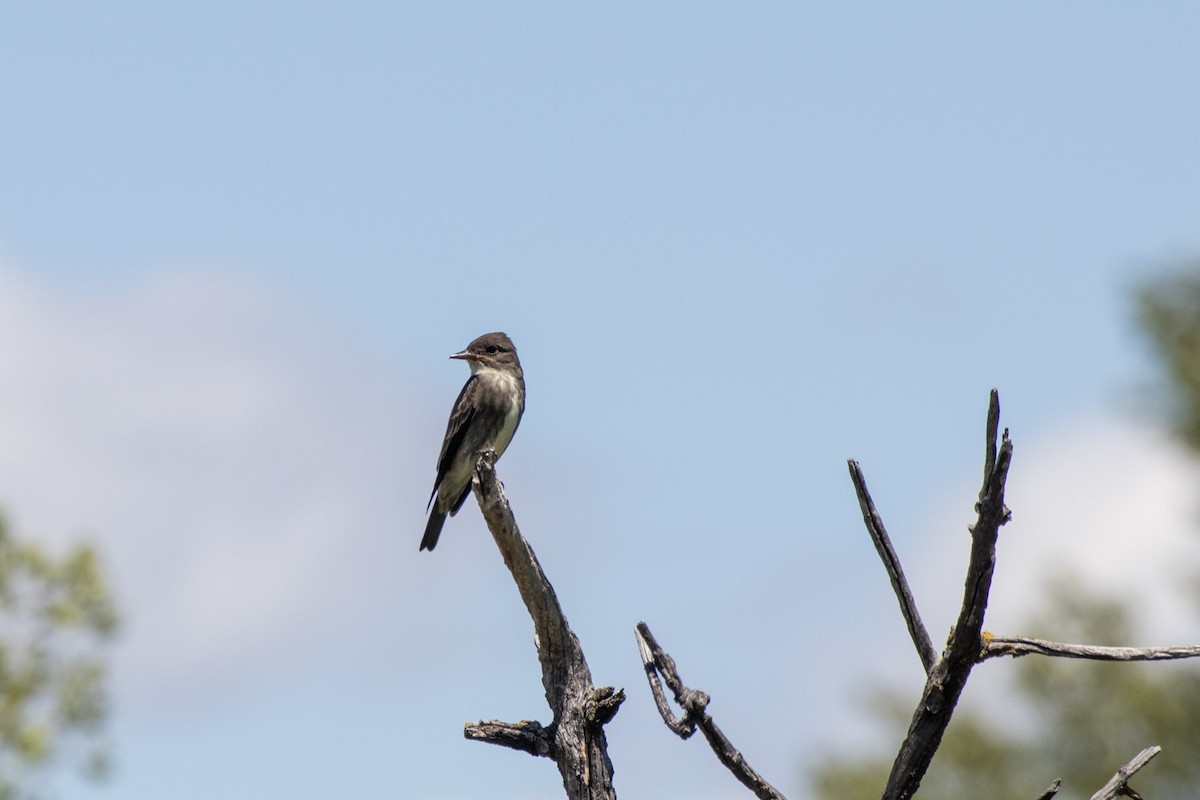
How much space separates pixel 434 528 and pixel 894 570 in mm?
9626

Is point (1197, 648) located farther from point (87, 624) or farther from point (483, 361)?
point (87, 624)

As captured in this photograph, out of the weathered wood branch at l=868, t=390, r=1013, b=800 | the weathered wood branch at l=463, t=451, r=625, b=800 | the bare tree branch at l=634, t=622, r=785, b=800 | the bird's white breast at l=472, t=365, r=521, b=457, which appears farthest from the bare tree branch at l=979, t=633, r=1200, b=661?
the bird's white breast at l=472, t=365, r=521, b=457

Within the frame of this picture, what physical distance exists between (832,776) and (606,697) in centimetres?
2621

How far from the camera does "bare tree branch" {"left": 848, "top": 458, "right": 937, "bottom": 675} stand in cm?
542

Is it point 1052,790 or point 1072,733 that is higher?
point 1072,733

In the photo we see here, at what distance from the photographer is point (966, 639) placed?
5594mm

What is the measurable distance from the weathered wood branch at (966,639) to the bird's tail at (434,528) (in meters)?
9.23

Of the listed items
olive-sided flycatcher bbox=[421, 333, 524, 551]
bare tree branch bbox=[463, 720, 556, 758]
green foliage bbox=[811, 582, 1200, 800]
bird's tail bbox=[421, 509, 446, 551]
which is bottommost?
bare tree branch bbox=[463, 720, 556, 758]

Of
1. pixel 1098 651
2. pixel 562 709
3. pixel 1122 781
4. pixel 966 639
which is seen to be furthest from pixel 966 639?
pixel 562 709

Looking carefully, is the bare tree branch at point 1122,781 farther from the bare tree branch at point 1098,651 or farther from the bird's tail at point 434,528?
the bird's tail at point 434,528

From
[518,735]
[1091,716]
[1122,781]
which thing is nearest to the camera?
[1122,781]

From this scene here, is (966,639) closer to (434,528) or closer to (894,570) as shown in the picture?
(894,570)

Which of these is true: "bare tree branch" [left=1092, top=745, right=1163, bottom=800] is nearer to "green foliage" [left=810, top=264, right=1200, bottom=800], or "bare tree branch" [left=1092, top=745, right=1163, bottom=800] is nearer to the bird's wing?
the bird's wing

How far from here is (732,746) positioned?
5.98 m
